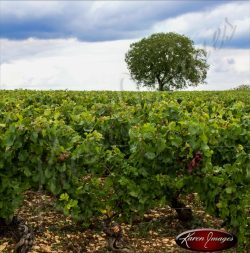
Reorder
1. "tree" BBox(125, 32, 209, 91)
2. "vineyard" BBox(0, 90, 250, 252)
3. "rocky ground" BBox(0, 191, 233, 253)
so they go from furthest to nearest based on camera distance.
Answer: "tree" BBox(125, 32, 209, 91) < "rocky ground" BBox(0, 191, 233, 253) < "vineyard" BBox(0, 90, 250, 252)

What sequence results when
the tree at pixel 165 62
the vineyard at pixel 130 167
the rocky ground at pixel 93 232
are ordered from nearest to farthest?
the vineyard at pixel 130 167, the rocky ground at pixel 93 232, the tree at pixel 165 62

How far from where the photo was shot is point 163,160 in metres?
6.80

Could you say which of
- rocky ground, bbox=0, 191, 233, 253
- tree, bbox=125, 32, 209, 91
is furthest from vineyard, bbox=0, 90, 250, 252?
tree, bbox=125, 32, 209, 91

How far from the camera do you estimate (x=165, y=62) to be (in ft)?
246

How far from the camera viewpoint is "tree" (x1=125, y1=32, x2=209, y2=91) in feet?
246

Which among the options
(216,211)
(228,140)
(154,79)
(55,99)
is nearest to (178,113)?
(228,140)

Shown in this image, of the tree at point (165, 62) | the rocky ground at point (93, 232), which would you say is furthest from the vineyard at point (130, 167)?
the tree at point (165, 62)

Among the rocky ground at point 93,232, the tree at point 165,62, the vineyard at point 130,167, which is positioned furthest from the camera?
the tree at point 165,62

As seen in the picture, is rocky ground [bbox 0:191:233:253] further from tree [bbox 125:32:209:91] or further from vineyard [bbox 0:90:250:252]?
tree [bbox 125:32:209:91]

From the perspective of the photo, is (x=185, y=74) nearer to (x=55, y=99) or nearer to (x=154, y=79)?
(x=154, y=79)

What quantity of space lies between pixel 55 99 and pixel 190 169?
364 inches

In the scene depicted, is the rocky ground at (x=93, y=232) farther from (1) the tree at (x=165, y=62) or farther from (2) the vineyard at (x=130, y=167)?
(1) the tree at (x=165, y=62)

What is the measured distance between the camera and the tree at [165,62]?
74875mm

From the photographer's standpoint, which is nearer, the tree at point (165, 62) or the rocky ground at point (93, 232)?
the rocky ground at point (93, 232)
